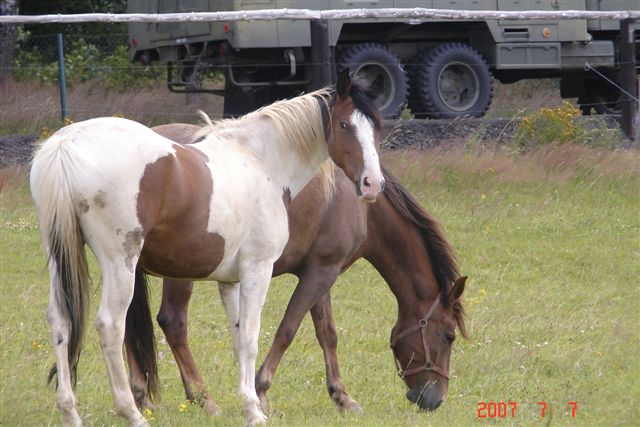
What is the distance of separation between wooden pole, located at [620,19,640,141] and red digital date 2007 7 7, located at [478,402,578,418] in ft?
25.8

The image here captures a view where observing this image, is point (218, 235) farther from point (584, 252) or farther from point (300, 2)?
point (300, 2)

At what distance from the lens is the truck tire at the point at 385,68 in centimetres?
1447

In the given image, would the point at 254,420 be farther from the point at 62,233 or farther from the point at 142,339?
the point at 62,233

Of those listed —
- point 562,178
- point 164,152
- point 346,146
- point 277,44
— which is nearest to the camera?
point 164,152

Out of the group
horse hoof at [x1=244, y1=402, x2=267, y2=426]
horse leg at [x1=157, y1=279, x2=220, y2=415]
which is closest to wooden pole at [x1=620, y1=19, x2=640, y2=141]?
horse leg at [x1=157, y1=279, x2=220, y2=415]

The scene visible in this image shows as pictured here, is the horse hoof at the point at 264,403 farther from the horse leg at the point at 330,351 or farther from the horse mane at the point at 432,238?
the horse mane at the point at 432,238

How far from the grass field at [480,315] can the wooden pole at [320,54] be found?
1.05 m

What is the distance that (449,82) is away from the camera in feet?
50.7

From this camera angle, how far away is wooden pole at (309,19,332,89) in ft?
41.6

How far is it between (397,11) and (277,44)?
1.70 metres

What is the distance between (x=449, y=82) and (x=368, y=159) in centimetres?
956

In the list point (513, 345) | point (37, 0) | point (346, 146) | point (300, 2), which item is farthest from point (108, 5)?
point (346, 146)

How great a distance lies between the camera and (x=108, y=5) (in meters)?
22.3

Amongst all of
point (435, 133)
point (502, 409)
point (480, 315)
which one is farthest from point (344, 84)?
point (435, 133)
